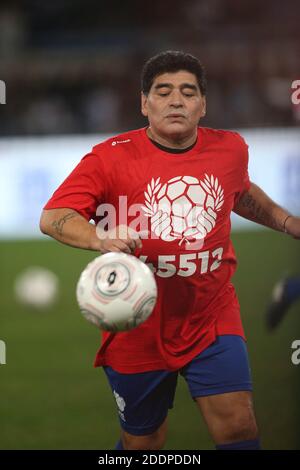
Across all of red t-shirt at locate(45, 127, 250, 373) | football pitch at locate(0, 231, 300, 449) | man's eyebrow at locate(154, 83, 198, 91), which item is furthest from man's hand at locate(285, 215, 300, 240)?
football pitch at locate(0, 231, 300, 449)

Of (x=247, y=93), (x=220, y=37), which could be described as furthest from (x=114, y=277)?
(x=220, y=37)

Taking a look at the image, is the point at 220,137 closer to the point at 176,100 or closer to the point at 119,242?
the point at 176,100

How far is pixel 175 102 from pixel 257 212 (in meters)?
0.70

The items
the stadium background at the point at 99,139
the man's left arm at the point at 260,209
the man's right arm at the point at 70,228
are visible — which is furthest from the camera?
the stadium background at the point at 99,139

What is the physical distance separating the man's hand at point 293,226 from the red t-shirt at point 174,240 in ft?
1.04

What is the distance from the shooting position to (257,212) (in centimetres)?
397

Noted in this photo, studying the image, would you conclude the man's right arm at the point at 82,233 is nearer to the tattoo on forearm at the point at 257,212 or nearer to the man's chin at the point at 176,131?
the man's chin at the point at 176,131

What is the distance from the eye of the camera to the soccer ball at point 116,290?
3258 millimetres

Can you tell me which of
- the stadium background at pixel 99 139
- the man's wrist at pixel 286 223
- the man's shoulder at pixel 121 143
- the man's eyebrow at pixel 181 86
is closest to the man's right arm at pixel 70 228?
the man's shoulder at pixel 121 143

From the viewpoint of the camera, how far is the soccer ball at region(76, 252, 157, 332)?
326 cm

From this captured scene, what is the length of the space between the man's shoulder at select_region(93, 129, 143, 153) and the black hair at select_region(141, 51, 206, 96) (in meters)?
0.21

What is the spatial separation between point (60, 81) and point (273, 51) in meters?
3.02

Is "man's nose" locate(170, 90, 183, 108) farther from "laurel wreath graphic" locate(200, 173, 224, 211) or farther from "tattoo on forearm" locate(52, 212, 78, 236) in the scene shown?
"tattoo on forearm" locate(52, 212, 78, 236)
